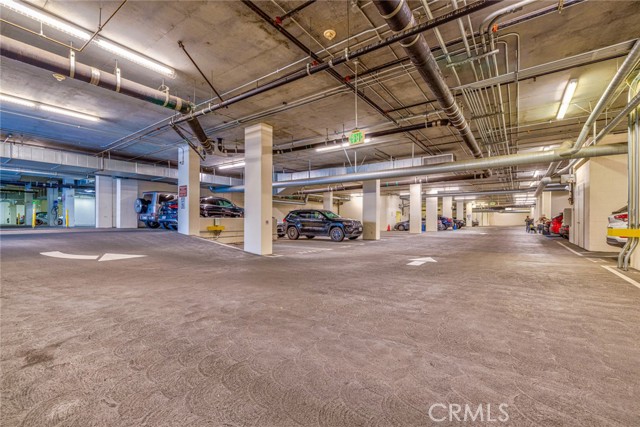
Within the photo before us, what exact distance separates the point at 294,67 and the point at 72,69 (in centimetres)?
422

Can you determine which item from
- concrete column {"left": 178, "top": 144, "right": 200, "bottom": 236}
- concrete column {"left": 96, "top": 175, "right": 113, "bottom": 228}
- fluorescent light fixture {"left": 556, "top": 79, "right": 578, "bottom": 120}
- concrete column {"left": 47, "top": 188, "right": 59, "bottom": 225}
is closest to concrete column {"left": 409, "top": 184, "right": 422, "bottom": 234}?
fluorescent light fixture {"left": 556, "top": 79, "right": 578, "bottom": 120}

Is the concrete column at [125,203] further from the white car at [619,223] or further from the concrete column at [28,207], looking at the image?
the white car at [619,223]

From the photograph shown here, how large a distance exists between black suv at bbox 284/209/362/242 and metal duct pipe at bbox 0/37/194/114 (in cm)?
800

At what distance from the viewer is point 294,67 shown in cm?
621

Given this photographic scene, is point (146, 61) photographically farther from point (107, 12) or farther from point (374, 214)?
point (374, 214)

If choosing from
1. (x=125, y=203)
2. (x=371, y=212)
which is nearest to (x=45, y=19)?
(x=371, y=212)

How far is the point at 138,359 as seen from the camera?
1981mm

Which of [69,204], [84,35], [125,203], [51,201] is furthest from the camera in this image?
[51,201]

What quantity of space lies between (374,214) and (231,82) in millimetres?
10011

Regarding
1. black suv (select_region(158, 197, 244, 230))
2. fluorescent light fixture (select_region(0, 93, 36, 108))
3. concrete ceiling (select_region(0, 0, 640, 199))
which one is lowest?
black suv (select_region(158, 197, 244, 230))

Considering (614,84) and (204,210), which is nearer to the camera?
(614,84)

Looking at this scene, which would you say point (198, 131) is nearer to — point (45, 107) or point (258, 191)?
point (258, 191)

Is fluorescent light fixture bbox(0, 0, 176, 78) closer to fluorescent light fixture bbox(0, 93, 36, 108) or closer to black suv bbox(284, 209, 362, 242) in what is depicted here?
fluorescent light fixture bbox(0, 93, 36, 108)

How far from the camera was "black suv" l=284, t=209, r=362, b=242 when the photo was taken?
1283 cm
